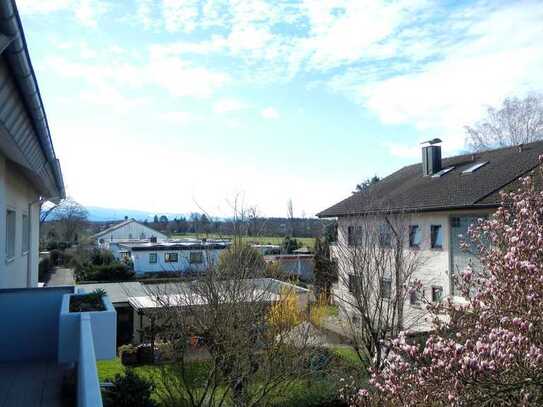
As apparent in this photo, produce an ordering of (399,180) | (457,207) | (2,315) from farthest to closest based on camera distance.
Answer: (399,180) < (457,207) < (2,315)

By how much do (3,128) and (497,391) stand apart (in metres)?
4.61

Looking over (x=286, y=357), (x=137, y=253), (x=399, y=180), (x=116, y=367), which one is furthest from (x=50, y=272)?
(x=286, y=357)

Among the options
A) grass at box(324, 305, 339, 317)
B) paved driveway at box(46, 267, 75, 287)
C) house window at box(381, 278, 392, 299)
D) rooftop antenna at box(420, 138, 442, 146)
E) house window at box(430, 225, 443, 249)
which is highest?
rooftop antenna at box(420, 138, 442, 146)

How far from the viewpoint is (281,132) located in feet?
48.1

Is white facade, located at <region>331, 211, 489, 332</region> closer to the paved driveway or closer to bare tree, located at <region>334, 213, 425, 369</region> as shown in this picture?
bare tree, located at <region>334, 213, 425, 369</region>

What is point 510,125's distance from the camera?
29.9 meters

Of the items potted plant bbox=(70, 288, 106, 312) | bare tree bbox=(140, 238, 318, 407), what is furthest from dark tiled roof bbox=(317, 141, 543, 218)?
potted plant bbox=(70, 288, 106, 312)

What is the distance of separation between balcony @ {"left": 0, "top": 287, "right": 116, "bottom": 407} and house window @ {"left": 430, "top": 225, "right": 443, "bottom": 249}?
1499cm

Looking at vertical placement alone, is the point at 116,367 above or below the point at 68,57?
below

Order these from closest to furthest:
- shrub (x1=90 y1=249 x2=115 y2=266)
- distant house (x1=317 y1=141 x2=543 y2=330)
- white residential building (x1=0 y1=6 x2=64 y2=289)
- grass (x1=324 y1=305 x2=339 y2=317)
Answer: white residential building (x1=0 y1=6 x2=64 y2=289)
distant house (x1=317 y1=141 x2=543 y2=330)
grass (x1=324 y1=305 x2=339 y2=317)
shrub (x1=90 y1=249 x2=115 y2=266)

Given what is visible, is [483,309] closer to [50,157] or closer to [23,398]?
[23,398]

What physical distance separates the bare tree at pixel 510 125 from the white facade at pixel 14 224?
91.7 ft

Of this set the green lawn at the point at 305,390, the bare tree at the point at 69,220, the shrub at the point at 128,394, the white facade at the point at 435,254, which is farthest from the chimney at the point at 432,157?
the bare tree at the point at 69,220

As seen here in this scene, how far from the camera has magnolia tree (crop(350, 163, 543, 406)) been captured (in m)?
3.91
